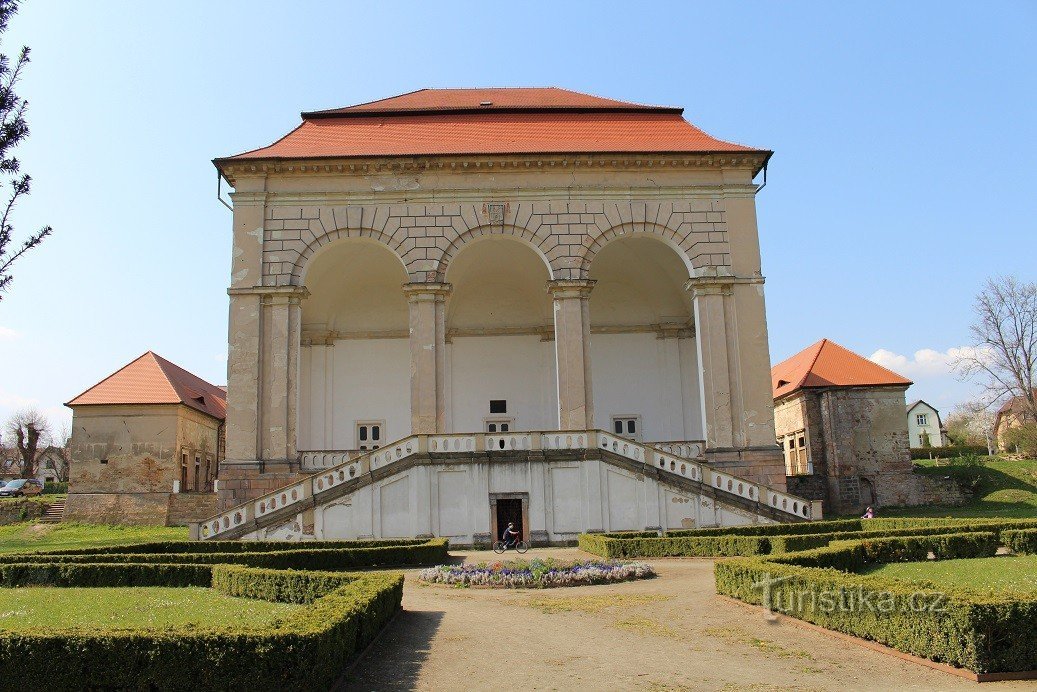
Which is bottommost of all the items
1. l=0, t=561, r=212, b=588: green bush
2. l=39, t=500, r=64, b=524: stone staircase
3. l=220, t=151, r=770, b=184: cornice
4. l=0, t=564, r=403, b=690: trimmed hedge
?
l=0, t=564, r=403, b=690: trimmed hedge

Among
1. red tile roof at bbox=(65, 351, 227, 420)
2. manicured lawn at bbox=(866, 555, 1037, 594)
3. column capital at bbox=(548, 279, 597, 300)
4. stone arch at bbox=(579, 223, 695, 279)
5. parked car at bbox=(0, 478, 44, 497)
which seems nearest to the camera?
manicured lawn at bbox=(866, 555, 1037, 594)

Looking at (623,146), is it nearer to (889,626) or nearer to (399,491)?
(399,491)

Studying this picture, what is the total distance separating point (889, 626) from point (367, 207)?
23735 millimetres

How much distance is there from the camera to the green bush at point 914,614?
829cm

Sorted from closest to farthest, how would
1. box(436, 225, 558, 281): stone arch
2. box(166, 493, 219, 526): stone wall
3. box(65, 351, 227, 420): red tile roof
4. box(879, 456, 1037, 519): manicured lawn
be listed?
box(436, 225, 558, 281): stone arch < box(879, 456, 1037, 519): manicured lawn < box(166, 493, 219, 526): stone wall < box(65, 351, 227, 420): red tile roof

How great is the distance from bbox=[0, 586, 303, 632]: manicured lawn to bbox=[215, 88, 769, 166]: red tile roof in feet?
61.3

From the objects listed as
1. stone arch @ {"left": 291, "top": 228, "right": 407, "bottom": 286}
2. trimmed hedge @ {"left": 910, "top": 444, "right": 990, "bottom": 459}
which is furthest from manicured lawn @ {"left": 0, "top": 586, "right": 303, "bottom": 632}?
trimmed hedge @ {"left": 910, "top": 444, "right": 990, "bottom": 459}

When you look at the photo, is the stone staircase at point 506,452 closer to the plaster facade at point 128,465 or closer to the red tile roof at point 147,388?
the plaster facade at point 128,465

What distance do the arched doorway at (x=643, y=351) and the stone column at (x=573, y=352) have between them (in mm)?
5649

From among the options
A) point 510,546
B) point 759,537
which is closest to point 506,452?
point 510,546

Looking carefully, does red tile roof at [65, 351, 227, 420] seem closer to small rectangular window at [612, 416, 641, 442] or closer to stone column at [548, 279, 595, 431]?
stone column at [548, 279, 595, 431]

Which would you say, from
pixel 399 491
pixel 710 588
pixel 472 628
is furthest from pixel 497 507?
pixel 472 628

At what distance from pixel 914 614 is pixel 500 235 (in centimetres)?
2244

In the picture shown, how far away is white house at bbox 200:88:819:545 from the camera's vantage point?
24516 millimetres
